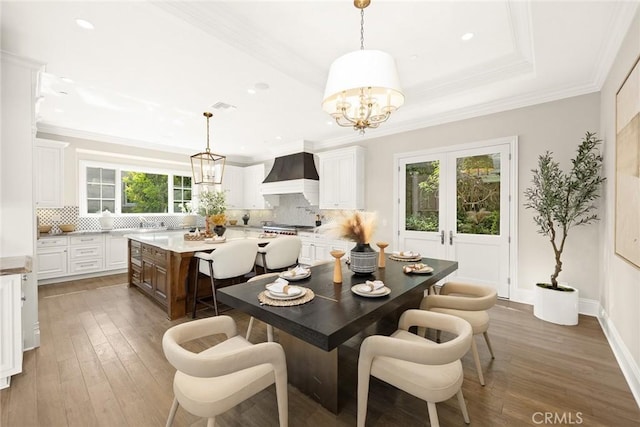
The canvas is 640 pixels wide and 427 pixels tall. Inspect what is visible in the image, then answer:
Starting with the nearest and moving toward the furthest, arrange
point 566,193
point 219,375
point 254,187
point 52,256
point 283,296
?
1. point 219,375
2. point 283,296
3. point 566,193
4. point 52,256
5. point 254,187

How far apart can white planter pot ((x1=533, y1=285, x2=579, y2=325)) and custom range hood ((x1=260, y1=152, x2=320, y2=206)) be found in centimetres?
425

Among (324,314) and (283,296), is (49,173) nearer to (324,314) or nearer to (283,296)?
(283,296)

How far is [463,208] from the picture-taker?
422 cm

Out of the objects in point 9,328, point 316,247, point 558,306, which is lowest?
point 558,306

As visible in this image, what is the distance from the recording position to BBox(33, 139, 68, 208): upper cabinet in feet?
13.5

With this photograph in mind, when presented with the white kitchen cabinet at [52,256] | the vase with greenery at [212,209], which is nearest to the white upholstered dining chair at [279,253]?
the vase with greenery at [212,209]

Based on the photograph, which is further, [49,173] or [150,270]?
[49,173]

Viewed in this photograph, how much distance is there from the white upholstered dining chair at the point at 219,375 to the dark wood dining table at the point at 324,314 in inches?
7.2

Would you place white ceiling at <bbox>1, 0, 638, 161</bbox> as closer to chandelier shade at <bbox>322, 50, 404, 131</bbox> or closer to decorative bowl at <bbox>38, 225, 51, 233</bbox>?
chandelier shade at <bbox>322, 50, 404, 131</bbox>

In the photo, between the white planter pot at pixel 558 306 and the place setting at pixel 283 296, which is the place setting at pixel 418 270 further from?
the white planter pot at pixel 558 306

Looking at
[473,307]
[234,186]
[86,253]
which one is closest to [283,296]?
[473,307]

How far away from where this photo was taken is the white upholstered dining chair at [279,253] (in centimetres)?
343

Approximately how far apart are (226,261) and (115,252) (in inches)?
151

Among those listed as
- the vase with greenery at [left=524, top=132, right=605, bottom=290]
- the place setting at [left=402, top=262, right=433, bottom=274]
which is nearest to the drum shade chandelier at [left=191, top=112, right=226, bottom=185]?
the place setting at [left=402, top=262, right=433, bottom=274]
